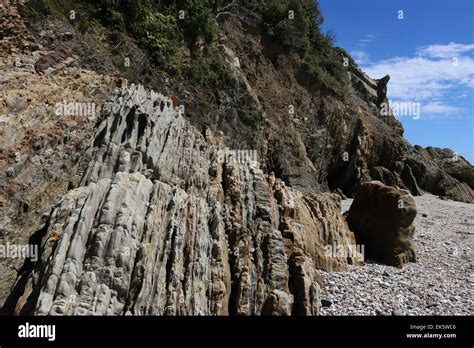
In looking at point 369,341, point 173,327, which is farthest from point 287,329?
point 173,327

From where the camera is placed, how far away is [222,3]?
29531mm

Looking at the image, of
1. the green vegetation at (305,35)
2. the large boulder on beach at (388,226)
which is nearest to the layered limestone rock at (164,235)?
the large boulder on beach at (388,226)

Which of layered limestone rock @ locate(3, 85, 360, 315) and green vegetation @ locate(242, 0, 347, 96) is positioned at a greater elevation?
green vegetation @ locate(242, 0, 347, 96)

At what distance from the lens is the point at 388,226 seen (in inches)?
699

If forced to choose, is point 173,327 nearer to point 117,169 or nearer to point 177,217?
point 177,217

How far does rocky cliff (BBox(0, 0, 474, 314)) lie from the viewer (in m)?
8.64

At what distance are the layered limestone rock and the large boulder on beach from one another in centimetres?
303

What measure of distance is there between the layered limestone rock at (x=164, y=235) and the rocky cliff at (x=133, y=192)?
4cm

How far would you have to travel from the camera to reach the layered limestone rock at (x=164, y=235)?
27.2ft

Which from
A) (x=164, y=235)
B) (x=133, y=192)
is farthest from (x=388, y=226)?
(x=133, y=192)

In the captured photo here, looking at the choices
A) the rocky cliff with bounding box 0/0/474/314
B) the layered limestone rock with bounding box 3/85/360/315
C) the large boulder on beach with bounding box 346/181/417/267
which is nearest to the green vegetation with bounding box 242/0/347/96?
the rocky cliff with bounding box 0/0/474/314

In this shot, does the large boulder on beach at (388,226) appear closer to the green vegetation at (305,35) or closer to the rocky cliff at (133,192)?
the rocky cliff at (133,192)

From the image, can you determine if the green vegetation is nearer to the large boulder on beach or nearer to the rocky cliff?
the rocky cliff

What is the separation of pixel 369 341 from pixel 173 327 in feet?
12.3
